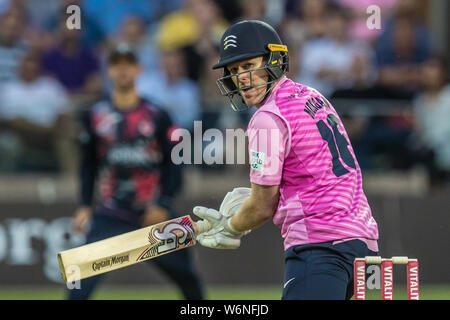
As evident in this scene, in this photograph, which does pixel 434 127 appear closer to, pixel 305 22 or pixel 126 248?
pixel 305 22

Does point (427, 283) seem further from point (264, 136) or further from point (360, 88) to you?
point (264, 136)

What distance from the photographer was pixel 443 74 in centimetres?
995

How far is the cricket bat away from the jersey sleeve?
0.67 meters

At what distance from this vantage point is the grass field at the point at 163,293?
341 inches

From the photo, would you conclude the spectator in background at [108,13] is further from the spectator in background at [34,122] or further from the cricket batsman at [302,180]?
the cricket batsman at [302,180]

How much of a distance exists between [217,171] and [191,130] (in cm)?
64

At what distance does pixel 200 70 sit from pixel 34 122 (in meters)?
1.92

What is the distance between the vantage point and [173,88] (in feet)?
31.4

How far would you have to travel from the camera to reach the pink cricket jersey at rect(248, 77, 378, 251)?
4215mm

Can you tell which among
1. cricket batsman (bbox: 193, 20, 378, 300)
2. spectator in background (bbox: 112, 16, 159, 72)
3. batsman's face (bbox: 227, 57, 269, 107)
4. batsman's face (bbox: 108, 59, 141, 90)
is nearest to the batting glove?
cricket batsman (bbox: 193, 20, 378, 300)

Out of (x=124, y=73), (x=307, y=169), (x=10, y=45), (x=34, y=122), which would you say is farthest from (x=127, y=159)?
(x=10, y=45)

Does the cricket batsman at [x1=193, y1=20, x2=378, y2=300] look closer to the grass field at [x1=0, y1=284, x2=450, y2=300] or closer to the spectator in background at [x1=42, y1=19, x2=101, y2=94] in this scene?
the grass field at [x1=0, y1=284, x2=450, y2=300]

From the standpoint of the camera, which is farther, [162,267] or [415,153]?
[415,153]
